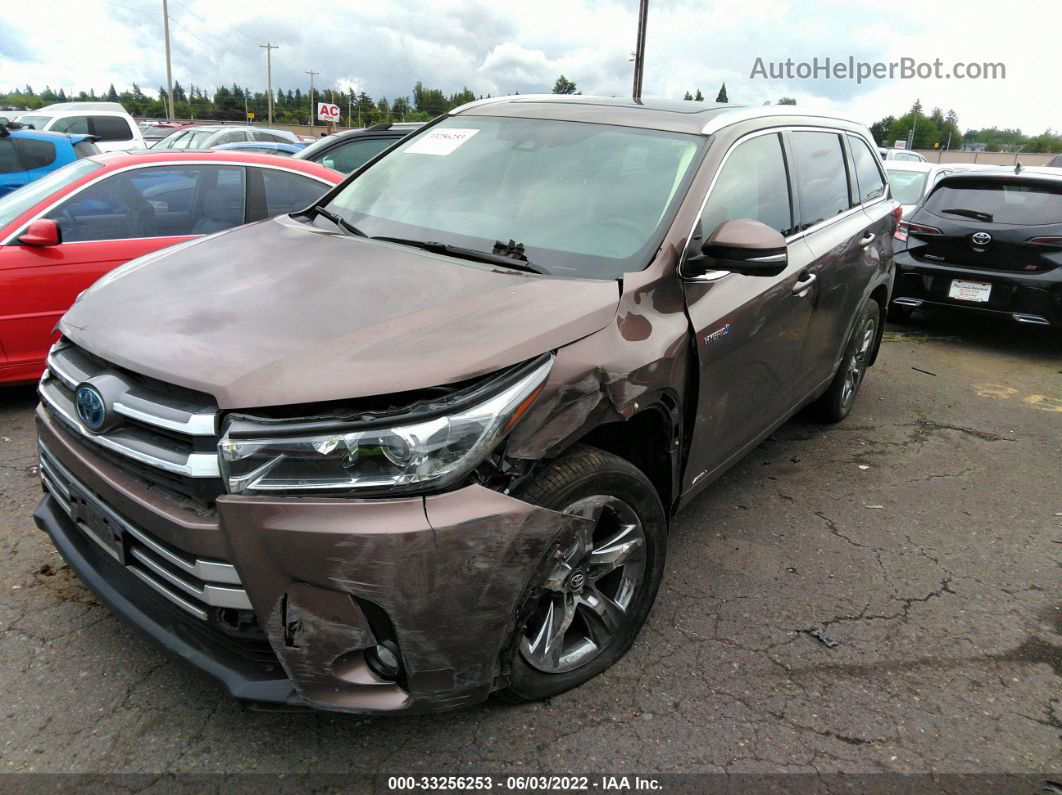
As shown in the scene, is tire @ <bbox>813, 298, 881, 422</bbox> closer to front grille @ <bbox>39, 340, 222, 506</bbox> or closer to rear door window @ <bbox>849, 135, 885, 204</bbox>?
rear door window @ <bbox>849, 135, 885, 204</bbox>

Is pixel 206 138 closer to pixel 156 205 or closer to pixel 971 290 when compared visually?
pixel 156 205

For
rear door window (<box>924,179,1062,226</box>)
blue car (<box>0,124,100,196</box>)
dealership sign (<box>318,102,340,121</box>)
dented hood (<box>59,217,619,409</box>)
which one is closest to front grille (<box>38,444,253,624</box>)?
dented hood (<box>59,217,619,409</box>)

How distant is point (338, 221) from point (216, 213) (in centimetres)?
247

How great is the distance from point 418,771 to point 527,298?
4.58 feet

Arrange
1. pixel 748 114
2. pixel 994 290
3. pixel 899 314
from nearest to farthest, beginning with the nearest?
1. pixel 748 114
2. pixel 994 290
3. pixel 899 314

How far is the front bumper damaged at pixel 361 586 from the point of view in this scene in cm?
185

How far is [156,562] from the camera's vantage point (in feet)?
6.91

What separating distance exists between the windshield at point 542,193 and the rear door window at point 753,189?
0.17 m

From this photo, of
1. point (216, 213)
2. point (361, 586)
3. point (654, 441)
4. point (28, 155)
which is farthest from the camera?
point (28, 155)

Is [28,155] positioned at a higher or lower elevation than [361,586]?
higher

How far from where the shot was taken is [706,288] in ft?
9.28

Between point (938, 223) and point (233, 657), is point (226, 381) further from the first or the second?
point (938, 223)

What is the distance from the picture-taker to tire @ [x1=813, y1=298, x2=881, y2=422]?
4.72 meters

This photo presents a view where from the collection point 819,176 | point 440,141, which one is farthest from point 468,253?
point 819,176
